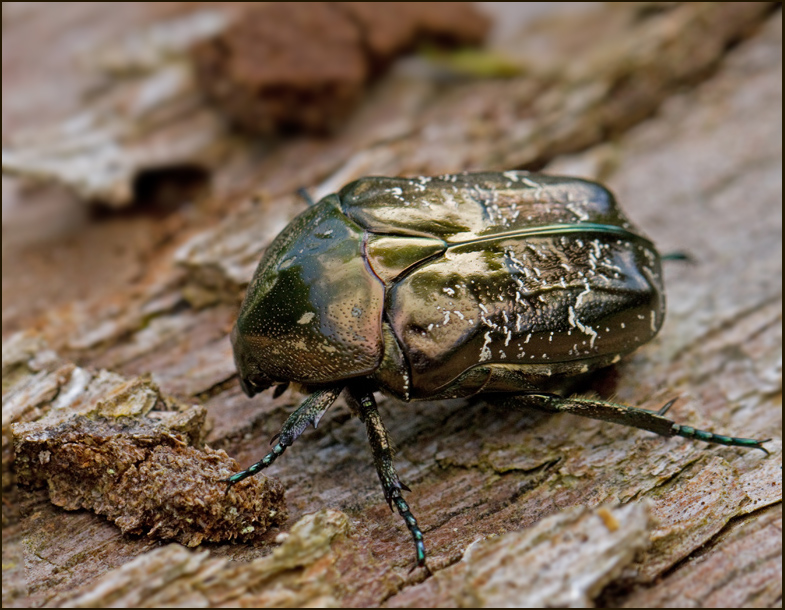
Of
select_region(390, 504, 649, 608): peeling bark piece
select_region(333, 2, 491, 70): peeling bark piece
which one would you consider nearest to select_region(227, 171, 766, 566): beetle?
select_region(390, 504, 649, 608): peeling bark piece

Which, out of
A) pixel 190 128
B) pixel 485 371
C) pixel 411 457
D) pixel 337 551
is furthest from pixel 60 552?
pixel 190 128

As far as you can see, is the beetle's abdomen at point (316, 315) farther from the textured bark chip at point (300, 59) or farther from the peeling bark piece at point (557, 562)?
the textured bark chip at point (300, 59)

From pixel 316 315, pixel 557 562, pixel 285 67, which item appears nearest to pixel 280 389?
pixel 316 315

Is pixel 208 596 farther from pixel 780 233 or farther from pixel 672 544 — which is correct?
pixel 780 233

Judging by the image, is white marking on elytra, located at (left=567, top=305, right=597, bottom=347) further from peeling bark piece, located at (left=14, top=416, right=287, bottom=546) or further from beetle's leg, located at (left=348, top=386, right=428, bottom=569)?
peeling bark piece, located at (left=14, top=416, right=287, bottom=546)

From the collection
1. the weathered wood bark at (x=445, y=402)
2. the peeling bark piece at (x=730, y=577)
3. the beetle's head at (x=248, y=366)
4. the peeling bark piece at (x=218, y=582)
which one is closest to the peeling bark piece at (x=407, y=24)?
the weathered wood bark at (x=445, y=402)

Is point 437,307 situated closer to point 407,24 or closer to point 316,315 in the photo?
point 316,315
